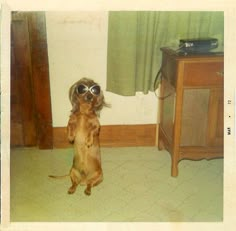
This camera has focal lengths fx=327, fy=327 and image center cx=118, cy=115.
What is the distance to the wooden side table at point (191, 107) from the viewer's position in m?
0.86

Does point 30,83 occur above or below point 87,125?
above

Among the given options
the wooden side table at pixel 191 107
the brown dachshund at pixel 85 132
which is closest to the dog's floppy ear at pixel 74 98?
the brown dachshund at pixel 85 132

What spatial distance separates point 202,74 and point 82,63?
326 mm

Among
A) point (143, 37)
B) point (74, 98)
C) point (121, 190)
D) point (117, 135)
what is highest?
point (143, 37)

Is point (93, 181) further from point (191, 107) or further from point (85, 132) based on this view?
point (191, 107)

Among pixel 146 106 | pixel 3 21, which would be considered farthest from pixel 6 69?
pixel 146 106

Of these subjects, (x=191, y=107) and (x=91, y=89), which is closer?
(x=91, y=89)

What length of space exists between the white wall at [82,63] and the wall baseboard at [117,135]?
2 cm

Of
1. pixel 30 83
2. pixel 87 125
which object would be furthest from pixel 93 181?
pixel 30 83

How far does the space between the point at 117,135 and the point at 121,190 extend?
153 millimetres

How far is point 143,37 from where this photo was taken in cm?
81

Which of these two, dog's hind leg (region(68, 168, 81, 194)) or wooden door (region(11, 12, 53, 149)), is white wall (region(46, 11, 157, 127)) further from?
dog's hind leg (region(68, 168, 81, 194))
